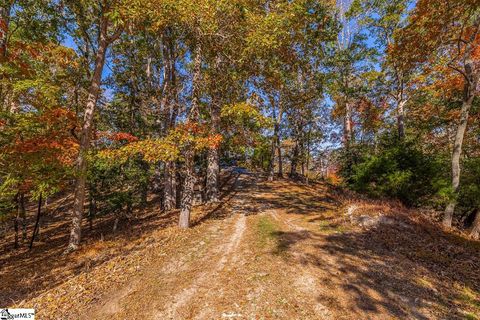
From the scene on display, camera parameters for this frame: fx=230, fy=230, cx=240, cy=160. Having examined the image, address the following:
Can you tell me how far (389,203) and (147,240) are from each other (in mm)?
12009

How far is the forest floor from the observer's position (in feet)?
17.7

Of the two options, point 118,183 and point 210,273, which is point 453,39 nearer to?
point 210,273

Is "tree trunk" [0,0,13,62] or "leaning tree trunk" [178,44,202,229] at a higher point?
"tree trunk" [0,0,13,62]

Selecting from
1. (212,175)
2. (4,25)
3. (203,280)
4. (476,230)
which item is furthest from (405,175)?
(4,25)

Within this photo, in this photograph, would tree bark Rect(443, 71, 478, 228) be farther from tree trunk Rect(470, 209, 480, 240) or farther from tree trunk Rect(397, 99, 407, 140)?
tree trunk Rect(397, 99, 407, 140)

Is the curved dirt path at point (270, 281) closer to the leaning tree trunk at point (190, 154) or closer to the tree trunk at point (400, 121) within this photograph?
the leaning tree trunk at point (190, 154)

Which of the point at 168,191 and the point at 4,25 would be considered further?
the point at 168,191

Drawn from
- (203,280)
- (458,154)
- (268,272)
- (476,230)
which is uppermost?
(458,154)

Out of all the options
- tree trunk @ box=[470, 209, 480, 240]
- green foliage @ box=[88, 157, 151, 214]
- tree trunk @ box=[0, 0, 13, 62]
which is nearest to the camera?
tree trunk @ box=[0, 0, 13, 62]

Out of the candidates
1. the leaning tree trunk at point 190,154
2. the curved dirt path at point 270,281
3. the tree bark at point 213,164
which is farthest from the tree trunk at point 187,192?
the tree bark at point 213,164

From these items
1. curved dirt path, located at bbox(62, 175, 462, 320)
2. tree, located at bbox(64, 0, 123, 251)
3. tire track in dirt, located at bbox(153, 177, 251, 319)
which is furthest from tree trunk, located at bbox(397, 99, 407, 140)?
tree, located at bbox(64, 0, 123, 251)

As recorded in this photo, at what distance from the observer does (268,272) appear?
264 inches

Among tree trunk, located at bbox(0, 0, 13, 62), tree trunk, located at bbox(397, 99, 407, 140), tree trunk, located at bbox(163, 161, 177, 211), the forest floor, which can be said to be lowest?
the forest floor

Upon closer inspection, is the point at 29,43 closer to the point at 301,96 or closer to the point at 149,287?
the point at 149,287
